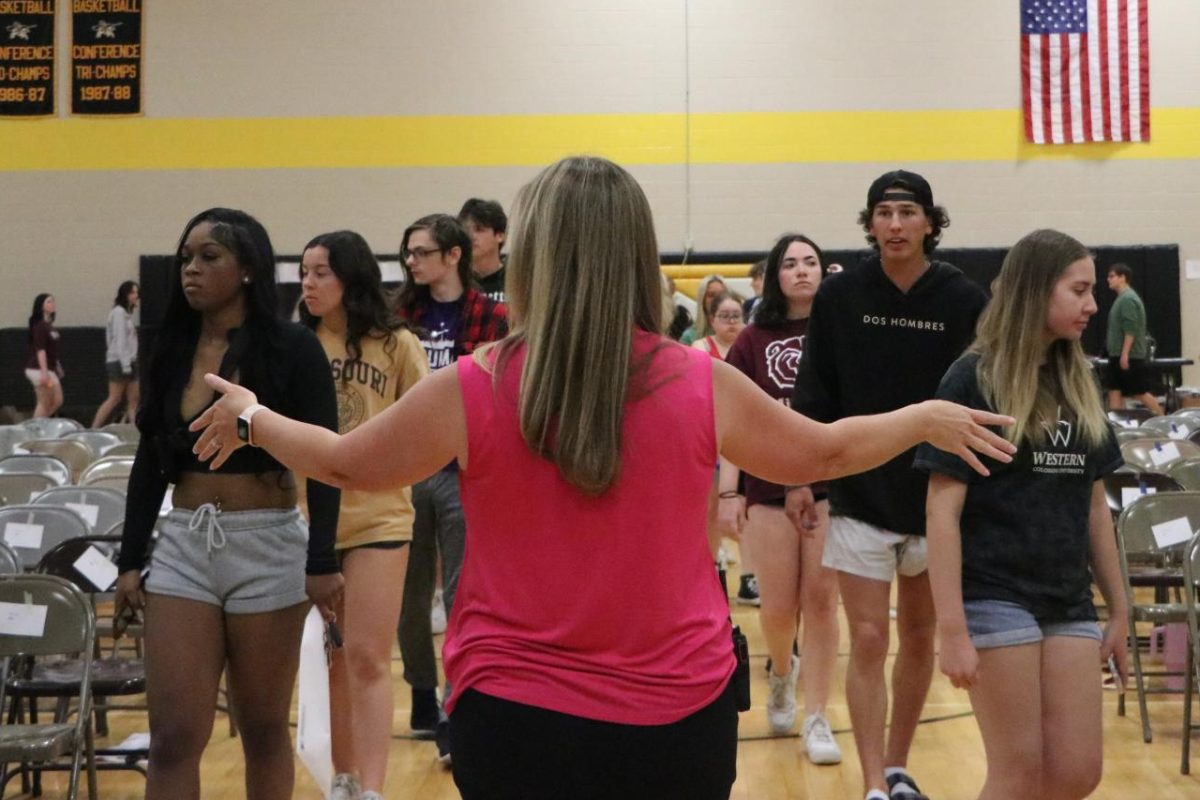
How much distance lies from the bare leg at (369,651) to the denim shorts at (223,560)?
83 cm

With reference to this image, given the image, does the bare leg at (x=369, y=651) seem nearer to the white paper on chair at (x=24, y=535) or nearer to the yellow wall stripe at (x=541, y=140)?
the white paper on chair at (x=24, y=535)

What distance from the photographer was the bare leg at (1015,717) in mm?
3268

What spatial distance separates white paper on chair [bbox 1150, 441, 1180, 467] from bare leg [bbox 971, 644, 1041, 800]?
207 inches

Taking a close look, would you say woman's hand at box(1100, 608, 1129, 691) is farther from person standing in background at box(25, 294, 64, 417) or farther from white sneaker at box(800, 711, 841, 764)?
person standing in background at box(25, 294, 64, 417)

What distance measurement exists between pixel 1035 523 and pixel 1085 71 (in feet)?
45.1

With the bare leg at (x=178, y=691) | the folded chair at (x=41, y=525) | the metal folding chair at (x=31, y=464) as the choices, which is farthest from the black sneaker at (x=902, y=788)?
the metal folding chair at (x=31, y=464)

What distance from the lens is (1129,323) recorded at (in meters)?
15.0

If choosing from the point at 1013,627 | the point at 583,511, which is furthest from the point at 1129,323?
the point at 583,511

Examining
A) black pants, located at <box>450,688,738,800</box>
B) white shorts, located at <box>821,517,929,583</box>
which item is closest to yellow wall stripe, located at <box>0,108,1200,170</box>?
white shorts, located at <box>821,517,929,583</box>

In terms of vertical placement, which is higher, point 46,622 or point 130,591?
point 130,591

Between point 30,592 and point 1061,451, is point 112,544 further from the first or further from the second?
point 1061,451

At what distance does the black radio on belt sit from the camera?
211 cm

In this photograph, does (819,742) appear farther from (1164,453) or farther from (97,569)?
(1164,453)

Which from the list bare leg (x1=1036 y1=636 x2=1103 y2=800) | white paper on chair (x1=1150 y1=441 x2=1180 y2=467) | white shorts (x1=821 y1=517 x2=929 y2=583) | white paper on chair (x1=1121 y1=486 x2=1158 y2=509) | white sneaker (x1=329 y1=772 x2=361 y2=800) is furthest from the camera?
white paper on chair (x1=1150 y1=441 x2=1180 y2=467)
